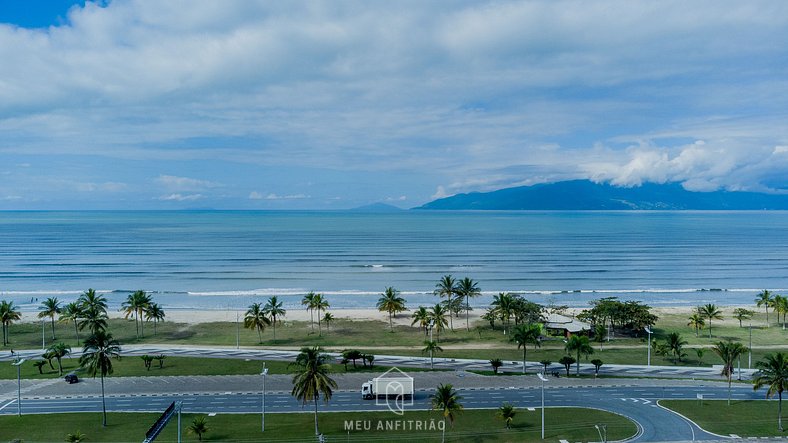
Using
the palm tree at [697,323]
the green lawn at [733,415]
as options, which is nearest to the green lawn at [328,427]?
the green lawn at [733,415]

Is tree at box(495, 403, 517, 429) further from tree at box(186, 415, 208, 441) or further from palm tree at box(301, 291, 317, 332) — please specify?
palm tree at box(301, 291, 317, 332)

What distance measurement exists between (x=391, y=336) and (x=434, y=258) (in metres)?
104

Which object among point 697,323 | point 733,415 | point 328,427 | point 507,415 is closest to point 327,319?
point 328,427

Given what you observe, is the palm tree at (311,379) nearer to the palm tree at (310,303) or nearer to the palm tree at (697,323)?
the palm tree at (310,303)

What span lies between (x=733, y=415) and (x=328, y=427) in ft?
140

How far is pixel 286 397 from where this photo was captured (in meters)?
56.8

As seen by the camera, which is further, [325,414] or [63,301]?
[63,301]

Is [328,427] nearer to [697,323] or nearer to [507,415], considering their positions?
[507,415]

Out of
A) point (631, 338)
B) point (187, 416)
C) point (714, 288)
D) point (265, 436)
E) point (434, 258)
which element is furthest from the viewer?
point (434, 258)

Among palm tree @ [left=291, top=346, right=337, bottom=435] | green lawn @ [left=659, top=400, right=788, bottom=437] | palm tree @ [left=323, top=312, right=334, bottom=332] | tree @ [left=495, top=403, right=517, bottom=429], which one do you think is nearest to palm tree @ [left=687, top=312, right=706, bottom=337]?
green lawn @ [left=659, top=400, right=788, bottom=437]

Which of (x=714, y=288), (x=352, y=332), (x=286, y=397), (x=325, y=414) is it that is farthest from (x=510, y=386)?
(x=714, y=288)

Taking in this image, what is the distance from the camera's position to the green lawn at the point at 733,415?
47.9 m

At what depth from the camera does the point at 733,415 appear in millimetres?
51531

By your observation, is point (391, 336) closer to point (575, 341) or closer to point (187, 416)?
point (575, 341)
